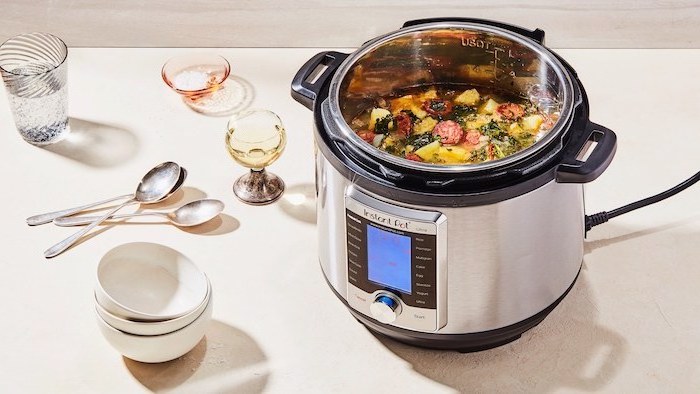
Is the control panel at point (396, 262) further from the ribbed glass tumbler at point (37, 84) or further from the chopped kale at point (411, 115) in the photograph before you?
the ribbed glass tumbler at point (37, 84)

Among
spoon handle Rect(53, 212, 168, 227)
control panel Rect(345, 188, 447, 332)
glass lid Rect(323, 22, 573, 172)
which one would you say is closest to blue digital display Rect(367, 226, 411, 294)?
control panel Rect(345, 188, 447, 332)

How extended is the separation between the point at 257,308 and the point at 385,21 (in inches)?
29.9

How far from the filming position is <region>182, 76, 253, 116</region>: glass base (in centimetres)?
221

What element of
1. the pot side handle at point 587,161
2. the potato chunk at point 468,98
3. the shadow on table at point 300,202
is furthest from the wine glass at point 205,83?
the pot side handle at point 587,161

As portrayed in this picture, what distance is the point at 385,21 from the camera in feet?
7.59

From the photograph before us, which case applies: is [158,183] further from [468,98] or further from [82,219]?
[468,98]

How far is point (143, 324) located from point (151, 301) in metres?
0.12

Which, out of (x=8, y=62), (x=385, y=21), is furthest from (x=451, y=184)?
(x=8, y=62)

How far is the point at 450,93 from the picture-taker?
1.89m

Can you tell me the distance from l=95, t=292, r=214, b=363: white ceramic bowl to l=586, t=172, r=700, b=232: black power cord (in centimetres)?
65

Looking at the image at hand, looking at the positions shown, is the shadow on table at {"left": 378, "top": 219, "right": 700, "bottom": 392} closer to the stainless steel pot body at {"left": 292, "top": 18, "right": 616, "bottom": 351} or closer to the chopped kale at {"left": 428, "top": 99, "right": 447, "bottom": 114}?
the stainless steel pot body at {"left": 292, "top": 18, "right": 616, "bottom": 351}

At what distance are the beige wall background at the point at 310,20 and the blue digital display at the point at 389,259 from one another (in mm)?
821

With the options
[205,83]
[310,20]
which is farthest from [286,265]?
[310,20]

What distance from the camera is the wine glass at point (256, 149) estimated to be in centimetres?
199
